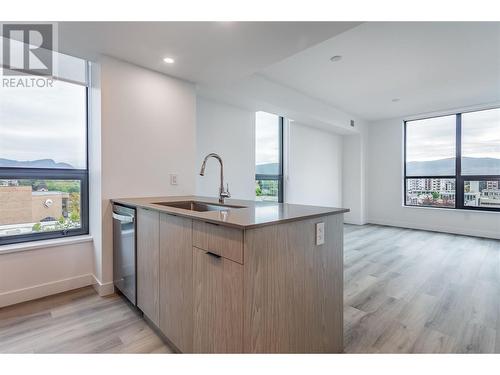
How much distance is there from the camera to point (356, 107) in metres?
5.09

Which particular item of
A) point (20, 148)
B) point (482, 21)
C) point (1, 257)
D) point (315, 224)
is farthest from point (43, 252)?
point (482, 21)

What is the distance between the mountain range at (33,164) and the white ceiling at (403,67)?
2739mm

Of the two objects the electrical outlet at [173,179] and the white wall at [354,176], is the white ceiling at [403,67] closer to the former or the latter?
the white wall at [354,176]

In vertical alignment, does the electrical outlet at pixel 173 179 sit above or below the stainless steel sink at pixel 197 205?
above

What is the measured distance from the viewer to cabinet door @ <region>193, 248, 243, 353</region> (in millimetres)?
1063

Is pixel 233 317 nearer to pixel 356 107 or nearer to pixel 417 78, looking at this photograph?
pixel 417 78

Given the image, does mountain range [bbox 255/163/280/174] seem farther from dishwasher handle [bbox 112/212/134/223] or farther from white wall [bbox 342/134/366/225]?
dishwasher handle [bbox 112/212/134/223]

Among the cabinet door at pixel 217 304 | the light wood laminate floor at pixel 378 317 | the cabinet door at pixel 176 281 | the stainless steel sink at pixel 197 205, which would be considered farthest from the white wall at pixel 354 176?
the cabinet door at pixel 217 304

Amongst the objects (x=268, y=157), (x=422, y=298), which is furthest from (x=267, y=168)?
(x=422, y=298)

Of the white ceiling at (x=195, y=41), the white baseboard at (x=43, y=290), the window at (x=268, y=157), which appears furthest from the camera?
the window at (x=268, y=157)

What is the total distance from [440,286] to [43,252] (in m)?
3.95

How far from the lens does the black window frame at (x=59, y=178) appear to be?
2.24 metres
